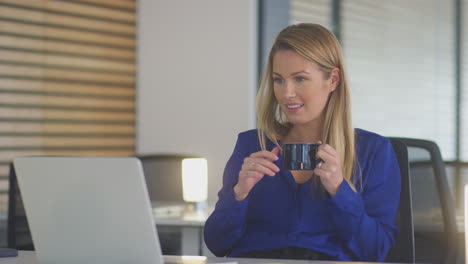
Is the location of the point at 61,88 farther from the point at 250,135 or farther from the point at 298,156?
the point at 298,156

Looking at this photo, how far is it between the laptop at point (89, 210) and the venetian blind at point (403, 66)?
3.64m

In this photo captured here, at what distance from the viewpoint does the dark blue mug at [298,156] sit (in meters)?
1.88

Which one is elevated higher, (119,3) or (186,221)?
(119,3)

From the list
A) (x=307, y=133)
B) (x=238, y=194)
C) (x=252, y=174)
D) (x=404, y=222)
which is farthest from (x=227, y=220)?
(x=404, y=222)

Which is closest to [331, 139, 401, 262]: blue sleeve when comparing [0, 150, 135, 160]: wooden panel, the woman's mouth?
the woman's mouth

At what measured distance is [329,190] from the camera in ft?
6.61

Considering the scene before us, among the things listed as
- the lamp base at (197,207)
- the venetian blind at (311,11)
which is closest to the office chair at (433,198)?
the lamp base at (197,207)

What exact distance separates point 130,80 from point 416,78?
2.00 meters

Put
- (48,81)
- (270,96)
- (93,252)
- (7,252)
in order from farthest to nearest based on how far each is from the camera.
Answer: (48,81)
(270,96)
(7,252)
(93,252)

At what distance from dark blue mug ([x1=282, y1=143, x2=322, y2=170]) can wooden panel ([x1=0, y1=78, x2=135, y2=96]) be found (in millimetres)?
2999

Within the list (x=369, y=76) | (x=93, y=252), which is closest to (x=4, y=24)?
(x=369, y=76)

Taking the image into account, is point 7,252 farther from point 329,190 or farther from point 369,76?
point 369,76

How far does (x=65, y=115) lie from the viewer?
190 inches

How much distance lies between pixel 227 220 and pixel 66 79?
117 inches
